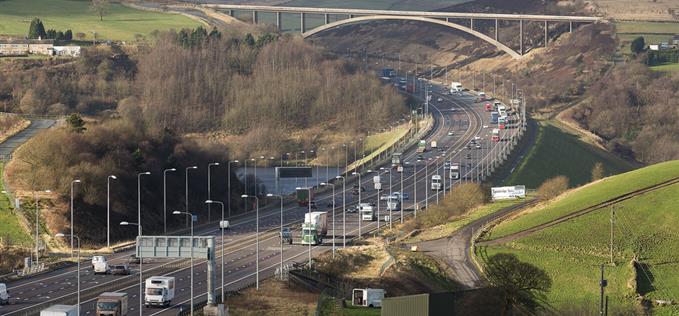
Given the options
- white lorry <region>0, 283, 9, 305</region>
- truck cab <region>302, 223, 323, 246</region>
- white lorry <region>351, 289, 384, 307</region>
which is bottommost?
truck cab <region>302, 223, 323, 246</region>

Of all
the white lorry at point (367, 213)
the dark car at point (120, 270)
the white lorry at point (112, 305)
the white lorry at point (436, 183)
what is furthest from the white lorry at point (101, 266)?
the white lorry at point (436, 183)

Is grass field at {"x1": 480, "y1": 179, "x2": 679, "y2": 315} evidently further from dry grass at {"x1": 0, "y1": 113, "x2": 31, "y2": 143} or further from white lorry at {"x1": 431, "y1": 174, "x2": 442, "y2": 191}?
dry grass at {"x1": 0, "y1": 113, "x2": 31, "y2": 143}

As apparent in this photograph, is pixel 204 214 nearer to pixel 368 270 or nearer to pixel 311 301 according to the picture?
pixel 368 270

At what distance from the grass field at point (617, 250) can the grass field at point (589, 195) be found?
10.6 ft

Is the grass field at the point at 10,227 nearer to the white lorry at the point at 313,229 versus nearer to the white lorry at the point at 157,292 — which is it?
the white lorry at the point at 313,229

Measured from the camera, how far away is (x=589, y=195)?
13962 centimetres

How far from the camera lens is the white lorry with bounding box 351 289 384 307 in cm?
9365

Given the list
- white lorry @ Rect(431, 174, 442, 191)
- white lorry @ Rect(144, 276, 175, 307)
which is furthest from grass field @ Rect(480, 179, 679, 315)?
white lorry @ Rect(431, 174, 442, 191)

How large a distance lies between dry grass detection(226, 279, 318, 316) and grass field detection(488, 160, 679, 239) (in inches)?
1255

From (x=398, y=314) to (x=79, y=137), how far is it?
67605 mm

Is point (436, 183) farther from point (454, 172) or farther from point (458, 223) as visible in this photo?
point (458, 223)

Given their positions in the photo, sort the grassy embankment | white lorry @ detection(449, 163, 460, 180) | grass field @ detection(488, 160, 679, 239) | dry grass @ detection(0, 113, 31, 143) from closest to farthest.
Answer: the grassy embankment → grass field @ detection(488, 160, 679, 239) → dry grass @ detection(0, 113, 31, 143) → white lorry @ detection(449, 163, 460, 180)

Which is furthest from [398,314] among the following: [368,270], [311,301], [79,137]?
[79,137]

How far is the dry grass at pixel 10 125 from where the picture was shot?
17250 cm
